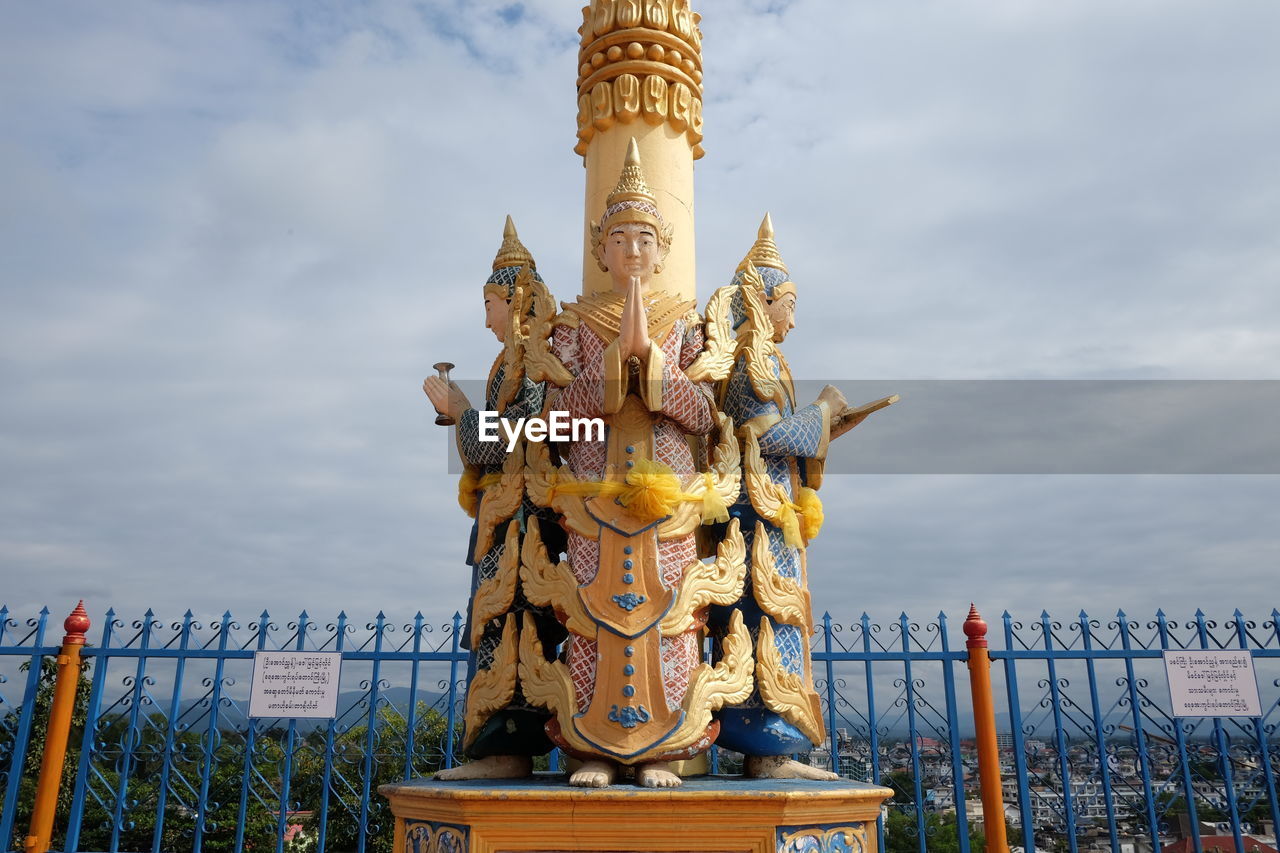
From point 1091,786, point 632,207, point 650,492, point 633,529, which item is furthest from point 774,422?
point 1091,786

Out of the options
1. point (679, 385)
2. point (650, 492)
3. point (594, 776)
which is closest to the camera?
point (594, 776)

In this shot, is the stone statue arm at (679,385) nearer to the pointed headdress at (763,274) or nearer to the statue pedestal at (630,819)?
the pointed headdress at (763,274)

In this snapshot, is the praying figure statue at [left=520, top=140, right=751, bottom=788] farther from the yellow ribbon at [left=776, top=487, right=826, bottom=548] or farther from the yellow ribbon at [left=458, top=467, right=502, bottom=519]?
the yellow ribbon at [left=458, top=467, right=502, bottom=519]

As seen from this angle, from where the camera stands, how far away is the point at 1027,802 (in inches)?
226

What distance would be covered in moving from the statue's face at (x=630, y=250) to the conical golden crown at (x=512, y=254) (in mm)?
1061

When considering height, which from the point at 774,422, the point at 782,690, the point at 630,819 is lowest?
the point at 630,819

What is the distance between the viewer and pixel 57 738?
5836mm

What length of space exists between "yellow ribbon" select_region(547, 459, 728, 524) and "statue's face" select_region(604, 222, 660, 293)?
108 cm

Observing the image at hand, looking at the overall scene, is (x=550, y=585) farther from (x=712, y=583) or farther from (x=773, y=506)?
(x=773, y=506)

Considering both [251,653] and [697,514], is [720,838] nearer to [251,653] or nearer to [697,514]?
[697,514]

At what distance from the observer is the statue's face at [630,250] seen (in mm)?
4699

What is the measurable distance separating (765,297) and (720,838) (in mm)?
3158

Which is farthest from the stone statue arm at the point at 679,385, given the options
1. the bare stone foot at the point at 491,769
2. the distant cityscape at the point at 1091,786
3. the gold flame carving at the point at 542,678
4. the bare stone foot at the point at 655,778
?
Answer: the distant cityscape at the point at 1091,786

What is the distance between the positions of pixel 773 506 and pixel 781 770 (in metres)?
1.40
